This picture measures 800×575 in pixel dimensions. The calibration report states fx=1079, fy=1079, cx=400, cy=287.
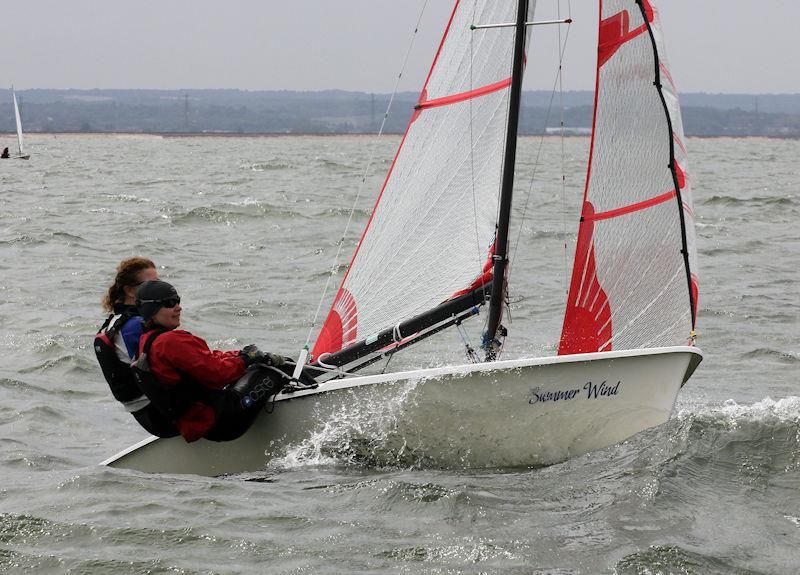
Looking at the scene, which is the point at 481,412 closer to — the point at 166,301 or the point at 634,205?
the point at 634,205

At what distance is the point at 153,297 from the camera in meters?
4.15

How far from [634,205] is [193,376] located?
199cm

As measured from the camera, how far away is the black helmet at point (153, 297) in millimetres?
4148

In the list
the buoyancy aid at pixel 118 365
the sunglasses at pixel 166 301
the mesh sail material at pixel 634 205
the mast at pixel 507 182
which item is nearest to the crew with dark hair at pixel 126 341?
the buoyancy aid at pixel 118 365

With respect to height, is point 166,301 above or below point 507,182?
below

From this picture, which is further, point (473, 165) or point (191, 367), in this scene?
point (473, 165)

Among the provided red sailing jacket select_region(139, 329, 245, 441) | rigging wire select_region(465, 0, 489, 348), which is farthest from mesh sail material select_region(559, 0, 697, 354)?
red sailing jacket select_region(139, 329, 245, 441)

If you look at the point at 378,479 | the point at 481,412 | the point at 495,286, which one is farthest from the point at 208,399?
the point at 495,286

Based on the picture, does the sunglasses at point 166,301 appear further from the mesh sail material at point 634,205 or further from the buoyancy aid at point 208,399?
the mesh sail material at point 634,205

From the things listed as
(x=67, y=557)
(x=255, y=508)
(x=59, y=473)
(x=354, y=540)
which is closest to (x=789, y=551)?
A: (x=354, y=540)

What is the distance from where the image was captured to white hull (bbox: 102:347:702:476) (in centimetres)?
425

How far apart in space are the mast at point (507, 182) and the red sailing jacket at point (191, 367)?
1166 millimetres

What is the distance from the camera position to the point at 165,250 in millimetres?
12375

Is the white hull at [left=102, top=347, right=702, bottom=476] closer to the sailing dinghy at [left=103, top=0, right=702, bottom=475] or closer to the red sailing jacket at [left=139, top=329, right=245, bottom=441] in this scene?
the sailing dinghy at [left=103, top=0, right=702, bottom=475]
